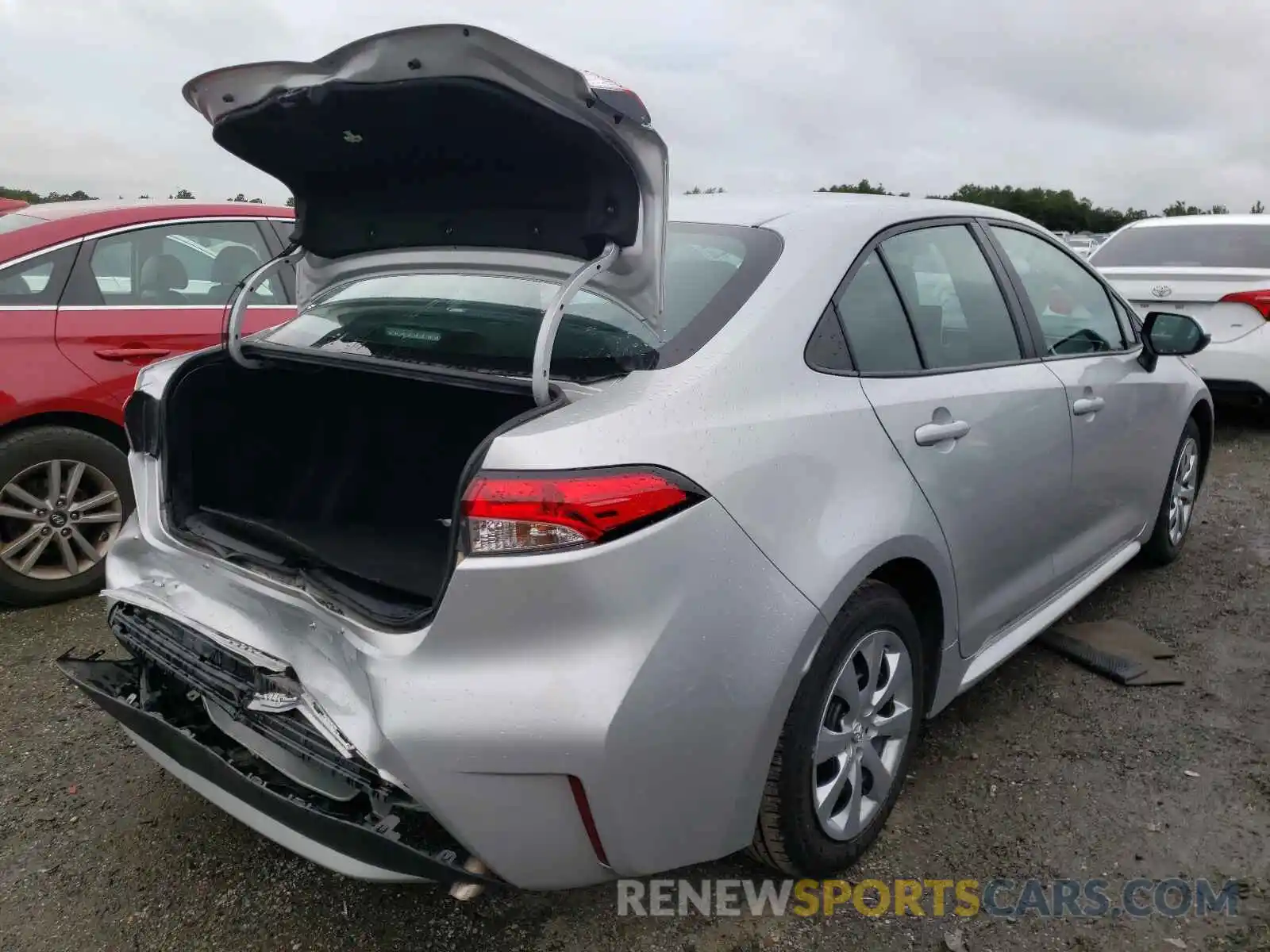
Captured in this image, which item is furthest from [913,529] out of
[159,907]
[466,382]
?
[159,907]

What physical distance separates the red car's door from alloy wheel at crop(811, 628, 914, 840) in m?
3.20

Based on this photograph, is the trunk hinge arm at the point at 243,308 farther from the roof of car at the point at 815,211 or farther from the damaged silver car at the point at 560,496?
the roof of car at the point at 815,211

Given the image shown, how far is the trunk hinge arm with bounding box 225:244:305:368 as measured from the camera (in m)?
2.61

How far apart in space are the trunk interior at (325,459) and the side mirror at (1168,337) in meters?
2.57

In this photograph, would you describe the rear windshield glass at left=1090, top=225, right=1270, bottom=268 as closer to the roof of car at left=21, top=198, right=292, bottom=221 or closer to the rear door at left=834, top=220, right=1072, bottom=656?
the rear door at left=834, top=220, right=1072, bottom=656

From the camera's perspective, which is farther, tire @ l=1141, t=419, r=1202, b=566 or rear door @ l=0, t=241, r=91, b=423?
tire @ l=1141, t=419, r=1202, b=566

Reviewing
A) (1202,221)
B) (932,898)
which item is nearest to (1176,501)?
(932,898)

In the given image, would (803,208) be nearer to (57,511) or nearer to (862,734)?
(862,734)

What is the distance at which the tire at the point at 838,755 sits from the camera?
2006mm

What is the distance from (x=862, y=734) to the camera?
2.26 metres

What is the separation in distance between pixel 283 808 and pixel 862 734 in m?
1.27

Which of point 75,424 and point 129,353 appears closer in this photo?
point 75,424

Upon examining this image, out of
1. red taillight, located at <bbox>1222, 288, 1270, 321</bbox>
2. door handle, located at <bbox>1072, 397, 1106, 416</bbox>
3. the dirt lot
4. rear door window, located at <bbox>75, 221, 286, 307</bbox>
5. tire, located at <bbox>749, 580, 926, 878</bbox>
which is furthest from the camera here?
red taillight, located at <bbox>1222, 288, 1270, 321</bbox>

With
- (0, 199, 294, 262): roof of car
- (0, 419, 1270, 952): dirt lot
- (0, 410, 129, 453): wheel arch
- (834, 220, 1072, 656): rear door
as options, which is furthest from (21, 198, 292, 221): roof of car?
(834, 220, 1072, 656): rear door
